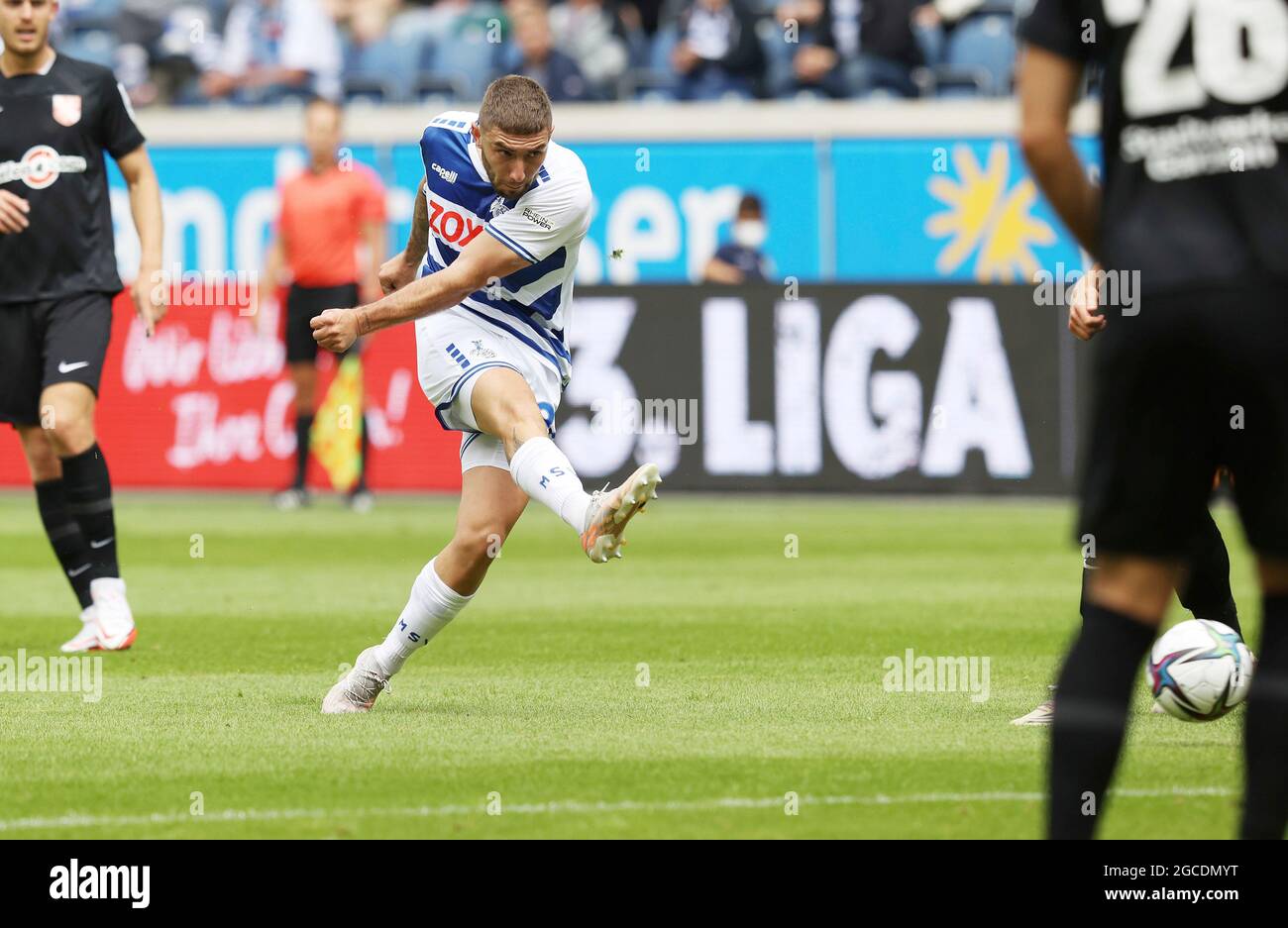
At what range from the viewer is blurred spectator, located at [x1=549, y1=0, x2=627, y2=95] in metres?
21.2

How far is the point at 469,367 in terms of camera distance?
7035 millimetres

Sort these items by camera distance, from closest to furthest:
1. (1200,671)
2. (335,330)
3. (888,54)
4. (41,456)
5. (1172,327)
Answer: (1172,327)
(1200,671)
(335,330)
(41,456)
(888,54)

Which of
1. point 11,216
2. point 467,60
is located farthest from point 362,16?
point 11,216

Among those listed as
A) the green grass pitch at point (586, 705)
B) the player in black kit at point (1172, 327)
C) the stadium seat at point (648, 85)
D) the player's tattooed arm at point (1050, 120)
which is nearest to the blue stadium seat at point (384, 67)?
the stadium seat at point (648, 85)

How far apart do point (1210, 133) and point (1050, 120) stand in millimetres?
288

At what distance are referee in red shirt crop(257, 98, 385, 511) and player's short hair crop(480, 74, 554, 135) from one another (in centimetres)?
964

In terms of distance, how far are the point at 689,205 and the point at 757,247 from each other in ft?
3.85

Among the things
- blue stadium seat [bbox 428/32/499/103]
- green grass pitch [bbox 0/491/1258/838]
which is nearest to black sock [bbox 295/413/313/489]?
green grass pitch [bbox 0/491/1258/838]

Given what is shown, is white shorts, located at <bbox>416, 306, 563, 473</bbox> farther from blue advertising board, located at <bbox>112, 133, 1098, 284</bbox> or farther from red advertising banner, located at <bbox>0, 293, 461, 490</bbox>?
blue advertising board, located at <bbox>112, 133, 1098, 284</bbox>

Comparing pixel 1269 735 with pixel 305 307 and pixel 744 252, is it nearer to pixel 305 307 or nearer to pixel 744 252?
pixel 305 307

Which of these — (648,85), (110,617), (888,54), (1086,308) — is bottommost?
(110,617)
